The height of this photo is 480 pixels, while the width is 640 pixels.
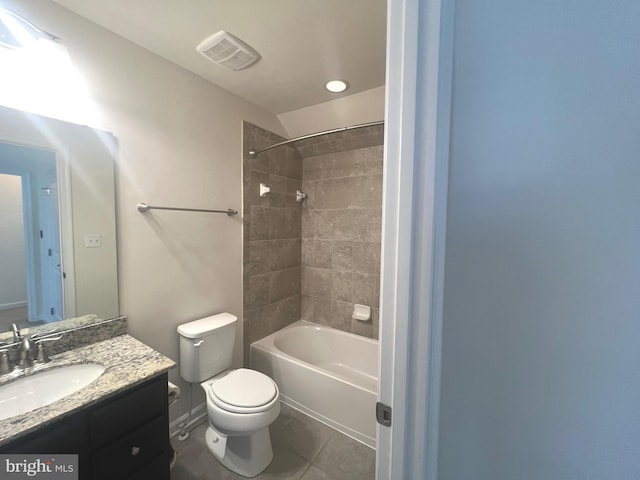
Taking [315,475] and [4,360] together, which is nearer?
[4,360]

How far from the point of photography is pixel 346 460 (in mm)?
1613

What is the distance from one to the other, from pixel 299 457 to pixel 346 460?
30 cm

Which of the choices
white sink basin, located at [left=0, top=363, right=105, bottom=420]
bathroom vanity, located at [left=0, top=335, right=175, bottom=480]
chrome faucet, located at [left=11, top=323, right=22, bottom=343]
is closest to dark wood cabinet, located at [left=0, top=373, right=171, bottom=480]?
bathroom vanity, located at [left=0, top=335, right=175, bottom=480]

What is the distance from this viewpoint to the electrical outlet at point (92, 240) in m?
1.35

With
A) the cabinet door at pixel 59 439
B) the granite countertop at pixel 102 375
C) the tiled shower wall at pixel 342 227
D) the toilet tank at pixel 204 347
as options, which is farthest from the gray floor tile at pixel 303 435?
the cabinet door at pixel 59 439

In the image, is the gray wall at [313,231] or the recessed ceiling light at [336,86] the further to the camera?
the gray wall at [313,231]

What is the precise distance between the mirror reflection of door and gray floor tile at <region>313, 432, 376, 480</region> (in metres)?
1.72

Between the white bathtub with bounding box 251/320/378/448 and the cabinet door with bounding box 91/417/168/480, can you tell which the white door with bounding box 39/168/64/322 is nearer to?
the cabinet door with bounding box 91/417/168/480

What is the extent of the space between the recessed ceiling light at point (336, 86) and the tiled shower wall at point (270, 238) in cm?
69

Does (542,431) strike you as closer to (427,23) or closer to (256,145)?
(427,23)

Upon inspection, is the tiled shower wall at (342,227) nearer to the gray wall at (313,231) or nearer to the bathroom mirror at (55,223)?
the gray wall at (313,231)

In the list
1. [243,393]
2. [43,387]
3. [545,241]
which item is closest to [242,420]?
[243,393]

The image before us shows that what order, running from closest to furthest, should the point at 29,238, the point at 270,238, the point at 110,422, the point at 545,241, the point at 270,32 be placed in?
the point at 545,241 < the point at 110,422 < the point at 29,238 < the point at 270,32 < the point at 270,238

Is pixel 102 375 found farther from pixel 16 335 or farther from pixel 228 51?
pixel 228 51
